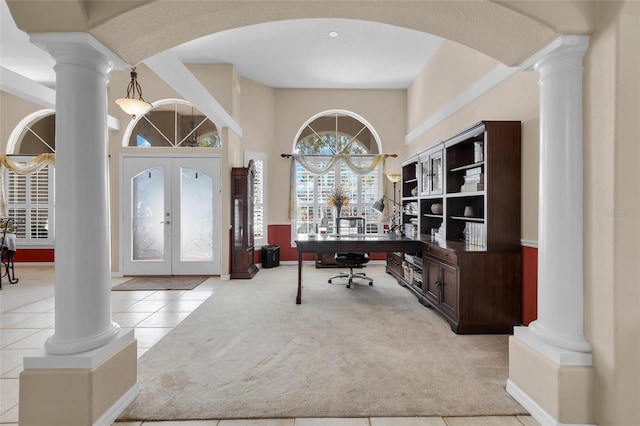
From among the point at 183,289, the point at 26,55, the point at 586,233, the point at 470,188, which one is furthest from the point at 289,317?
the point at 26,55

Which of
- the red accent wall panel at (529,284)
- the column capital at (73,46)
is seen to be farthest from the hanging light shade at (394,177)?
the column capital at (73,46)

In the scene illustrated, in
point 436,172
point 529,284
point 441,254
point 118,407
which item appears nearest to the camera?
point 118,407

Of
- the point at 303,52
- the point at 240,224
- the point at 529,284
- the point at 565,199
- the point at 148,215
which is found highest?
the point at 303,52

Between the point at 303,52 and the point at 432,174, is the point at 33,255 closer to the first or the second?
the point at 303,52

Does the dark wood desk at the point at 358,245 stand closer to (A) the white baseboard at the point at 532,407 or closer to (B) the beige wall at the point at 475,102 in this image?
(B) the beige wall at the point at 475,102

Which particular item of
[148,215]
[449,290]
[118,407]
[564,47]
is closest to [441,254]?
[449,290]

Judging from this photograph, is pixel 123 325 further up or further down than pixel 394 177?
further down

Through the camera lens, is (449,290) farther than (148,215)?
No

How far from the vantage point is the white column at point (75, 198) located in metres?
1.91

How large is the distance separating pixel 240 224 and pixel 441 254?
3.76 meters

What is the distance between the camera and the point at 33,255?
6969mm

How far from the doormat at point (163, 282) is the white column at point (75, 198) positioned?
338 centimetres

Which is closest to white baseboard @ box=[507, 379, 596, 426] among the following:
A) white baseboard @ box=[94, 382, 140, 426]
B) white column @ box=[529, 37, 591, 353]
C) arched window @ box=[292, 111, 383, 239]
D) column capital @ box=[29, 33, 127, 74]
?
white column @ box=[529, 37, 591, 353]

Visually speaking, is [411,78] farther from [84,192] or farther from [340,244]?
[84,192]
